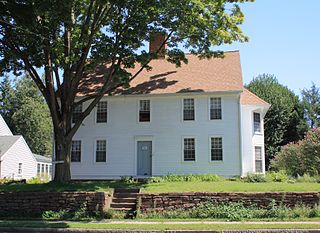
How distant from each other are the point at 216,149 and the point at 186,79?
547 cm

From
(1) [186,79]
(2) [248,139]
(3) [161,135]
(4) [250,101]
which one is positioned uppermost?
(1) [186,79]

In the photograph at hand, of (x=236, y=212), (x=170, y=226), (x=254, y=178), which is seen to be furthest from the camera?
(x=254, y=178)

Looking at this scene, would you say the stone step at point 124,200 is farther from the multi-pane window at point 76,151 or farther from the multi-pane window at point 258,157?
the multi-pane window at point 258,157

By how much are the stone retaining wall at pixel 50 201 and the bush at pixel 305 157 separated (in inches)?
537

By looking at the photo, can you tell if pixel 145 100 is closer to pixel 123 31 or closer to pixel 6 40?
pixel 123 31

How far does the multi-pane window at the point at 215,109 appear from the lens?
25.4 meters

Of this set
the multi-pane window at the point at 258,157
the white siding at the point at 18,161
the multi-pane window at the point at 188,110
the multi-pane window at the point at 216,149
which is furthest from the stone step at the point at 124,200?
the white siding at the point at 18,161

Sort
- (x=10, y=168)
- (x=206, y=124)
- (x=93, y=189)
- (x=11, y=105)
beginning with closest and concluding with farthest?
(x=93, y=189)
(x=206, y=124)
(x=10, y=168)
(x=11, y=105)

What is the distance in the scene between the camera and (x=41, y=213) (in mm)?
17125

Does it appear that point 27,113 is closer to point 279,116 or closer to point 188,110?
point 279,116

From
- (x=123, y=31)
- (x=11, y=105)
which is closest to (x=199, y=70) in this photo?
(x=123, y=31)

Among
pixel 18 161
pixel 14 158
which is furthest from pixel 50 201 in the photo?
pixel 18 161

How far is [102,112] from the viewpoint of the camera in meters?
27.1

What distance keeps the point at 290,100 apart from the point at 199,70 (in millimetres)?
19355
